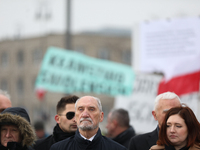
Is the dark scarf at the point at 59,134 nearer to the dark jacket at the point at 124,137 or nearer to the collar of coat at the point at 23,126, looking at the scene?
the collar of coat at the point at 23,126

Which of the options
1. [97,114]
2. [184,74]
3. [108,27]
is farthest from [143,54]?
[108,27]

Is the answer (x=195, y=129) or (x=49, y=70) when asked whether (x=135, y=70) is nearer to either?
(x=49, y=70)

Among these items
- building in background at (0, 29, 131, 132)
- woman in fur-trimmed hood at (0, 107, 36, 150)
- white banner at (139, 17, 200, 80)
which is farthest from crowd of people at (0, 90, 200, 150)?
building in background at (0, 29, 131, 132)

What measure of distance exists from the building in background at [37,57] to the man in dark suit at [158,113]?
38.4 m

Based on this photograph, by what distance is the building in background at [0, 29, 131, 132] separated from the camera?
44.5m

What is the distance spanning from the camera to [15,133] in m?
3.49

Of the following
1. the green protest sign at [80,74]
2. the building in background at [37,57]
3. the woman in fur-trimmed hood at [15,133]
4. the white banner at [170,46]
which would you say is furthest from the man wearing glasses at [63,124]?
the building in background at [37,57]

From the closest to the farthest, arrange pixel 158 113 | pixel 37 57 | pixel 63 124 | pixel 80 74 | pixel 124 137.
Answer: pixel 158 113
pixel 63 124
pixel 124 137
pixel 80 74
pixel 37 57

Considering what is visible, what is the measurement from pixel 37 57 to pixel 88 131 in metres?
43.2

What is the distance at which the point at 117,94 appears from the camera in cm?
732

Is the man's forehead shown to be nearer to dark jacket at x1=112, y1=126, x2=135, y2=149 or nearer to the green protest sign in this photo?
dark jacket at x1=112, y1=126, x2=135, y2=149

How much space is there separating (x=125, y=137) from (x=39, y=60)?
4135 cm

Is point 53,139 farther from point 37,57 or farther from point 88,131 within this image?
point 37,57

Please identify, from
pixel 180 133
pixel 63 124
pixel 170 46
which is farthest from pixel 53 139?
pixel 170 46
